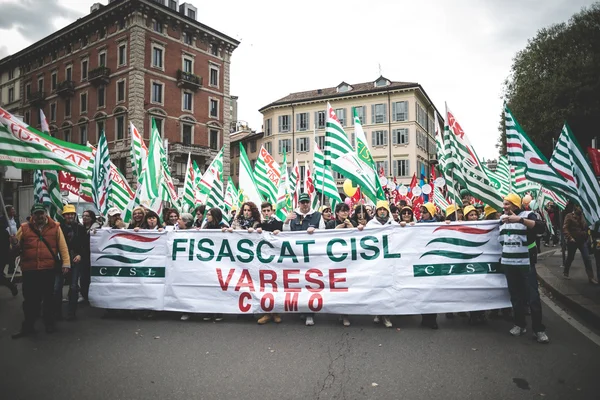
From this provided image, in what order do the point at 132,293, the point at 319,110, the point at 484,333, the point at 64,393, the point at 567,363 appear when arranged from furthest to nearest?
1. the point at 319,110
2. the point at 132,293
3. the point at 484,333
4. the point at 567,363
5. the point at 64,393

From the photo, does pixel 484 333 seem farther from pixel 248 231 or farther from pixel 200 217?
pixel 200 217

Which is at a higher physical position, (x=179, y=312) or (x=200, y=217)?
(x=200, y=217)

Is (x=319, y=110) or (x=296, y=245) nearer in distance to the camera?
(x=296, y=245)

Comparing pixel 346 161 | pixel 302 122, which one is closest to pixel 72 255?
pixel 346 161

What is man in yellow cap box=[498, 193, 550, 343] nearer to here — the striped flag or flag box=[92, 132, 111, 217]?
the striped flag

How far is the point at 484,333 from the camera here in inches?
205

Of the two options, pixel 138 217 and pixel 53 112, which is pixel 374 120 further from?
pixel 138 217

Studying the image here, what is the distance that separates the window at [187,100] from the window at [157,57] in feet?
11.4

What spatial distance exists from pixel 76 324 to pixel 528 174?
730 cm

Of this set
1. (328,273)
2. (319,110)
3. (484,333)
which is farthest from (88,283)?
(319,110)

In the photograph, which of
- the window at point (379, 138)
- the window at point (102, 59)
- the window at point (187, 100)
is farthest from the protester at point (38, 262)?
the window at point (379, 138)

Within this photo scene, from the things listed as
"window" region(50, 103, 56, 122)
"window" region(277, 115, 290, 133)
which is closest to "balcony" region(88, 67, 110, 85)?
"window" region(50, 103, 56, 122)

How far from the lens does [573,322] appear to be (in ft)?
18.6

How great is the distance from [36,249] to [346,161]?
5.17 meters
